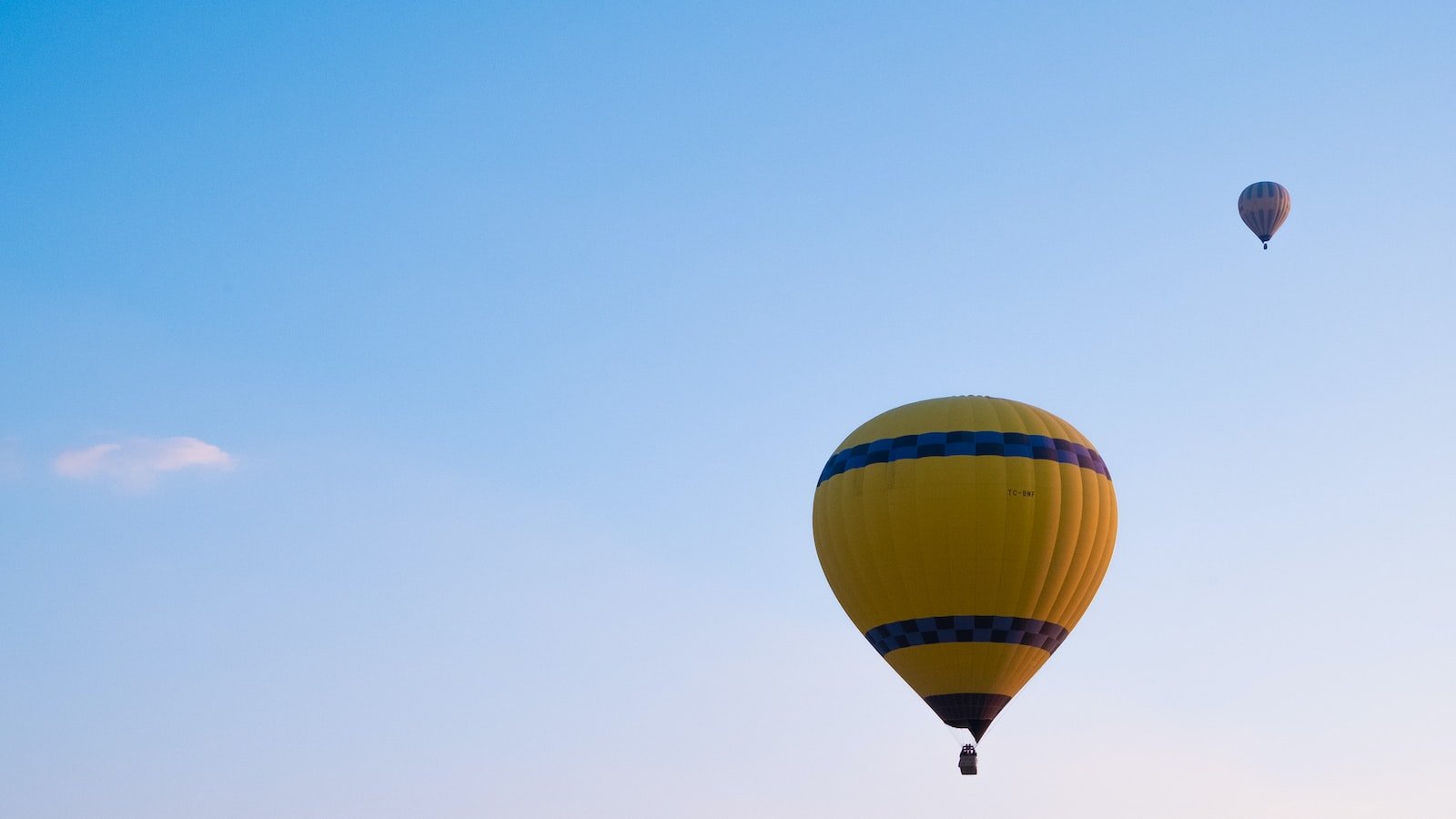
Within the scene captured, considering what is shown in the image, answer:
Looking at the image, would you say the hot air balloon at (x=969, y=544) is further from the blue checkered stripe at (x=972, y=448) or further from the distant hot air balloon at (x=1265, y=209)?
the distant hot air balloon at (x=1265, y=209)

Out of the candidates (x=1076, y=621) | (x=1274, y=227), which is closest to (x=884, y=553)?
(x=1076, y=621)

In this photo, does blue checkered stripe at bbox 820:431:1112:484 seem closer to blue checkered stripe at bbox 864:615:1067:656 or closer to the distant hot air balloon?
blue checkered stripe at bbox 864:615:1067:656

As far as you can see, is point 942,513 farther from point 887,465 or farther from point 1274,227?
point 1274,227

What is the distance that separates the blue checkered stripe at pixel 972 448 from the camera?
4462 centimetres

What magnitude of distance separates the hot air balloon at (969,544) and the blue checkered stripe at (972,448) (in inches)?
1.1

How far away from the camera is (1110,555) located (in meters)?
Answer: 46.5

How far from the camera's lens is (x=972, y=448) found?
146 ft

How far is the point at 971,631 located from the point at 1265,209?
24295mm

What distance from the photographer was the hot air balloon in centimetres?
4422

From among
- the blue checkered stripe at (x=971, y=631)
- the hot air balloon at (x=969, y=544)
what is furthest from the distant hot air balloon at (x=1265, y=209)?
the blue checkered stripe at (x=971, y=631)

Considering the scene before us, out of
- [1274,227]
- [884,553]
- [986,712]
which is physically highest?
[1274,227]

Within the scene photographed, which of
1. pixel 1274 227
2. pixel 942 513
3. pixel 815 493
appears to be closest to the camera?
pixel 942 513

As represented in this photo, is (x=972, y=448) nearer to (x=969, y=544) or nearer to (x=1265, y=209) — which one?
(x=969, y=544)

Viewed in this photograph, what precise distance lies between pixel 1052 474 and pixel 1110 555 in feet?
10.2
